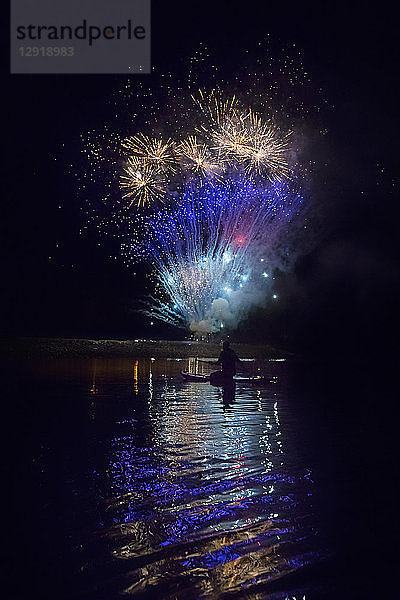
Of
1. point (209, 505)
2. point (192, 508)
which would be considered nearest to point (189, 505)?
point (192, 508)

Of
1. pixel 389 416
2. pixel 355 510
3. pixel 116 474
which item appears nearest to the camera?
pixel 355 510

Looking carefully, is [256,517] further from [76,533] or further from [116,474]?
[116,474]

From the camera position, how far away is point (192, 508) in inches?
265

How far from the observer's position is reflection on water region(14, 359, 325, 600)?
4.86 m

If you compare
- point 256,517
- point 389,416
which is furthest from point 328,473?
point 389,416

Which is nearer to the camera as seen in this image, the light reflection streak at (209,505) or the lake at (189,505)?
the lake at (189,505)

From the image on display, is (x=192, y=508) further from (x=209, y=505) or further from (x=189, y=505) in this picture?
(x=209, y=505)

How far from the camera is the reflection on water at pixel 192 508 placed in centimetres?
486

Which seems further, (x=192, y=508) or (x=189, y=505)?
(x=189, y=505)

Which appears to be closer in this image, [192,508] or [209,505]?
[192,508]

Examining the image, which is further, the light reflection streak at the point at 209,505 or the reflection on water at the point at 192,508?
the light reflection streak at the point at 209,505

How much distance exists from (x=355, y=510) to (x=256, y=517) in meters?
1.48

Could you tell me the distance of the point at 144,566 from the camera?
503cm

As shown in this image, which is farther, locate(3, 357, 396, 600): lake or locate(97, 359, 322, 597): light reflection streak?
locate(97, 359, 322, 597): light reflection streak
